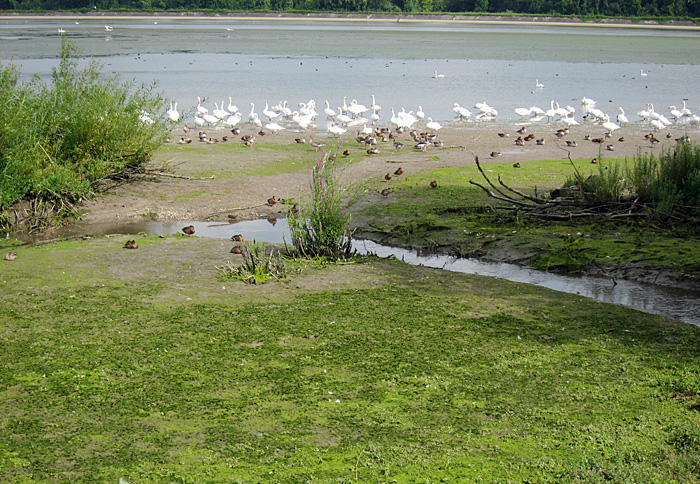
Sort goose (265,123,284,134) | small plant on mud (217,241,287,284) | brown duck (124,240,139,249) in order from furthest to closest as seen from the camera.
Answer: goose (265,123,284,134), brown duck (124,240,139,249), small plant on mud (217,241,287,284)

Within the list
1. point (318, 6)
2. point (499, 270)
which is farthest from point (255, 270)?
point (318, 6)

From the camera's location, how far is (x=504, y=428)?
15.0ft

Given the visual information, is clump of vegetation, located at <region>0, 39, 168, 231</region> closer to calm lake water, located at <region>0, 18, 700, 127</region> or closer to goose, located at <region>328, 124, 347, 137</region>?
goose, located at <region>328, 124, 347, 137</region>

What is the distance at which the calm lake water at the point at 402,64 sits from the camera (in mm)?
28984

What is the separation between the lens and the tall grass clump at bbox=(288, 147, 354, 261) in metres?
8.40

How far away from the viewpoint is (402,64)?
43.7m

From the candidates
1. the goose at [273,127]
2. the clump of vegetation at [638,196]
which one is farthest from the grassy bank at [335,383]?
the goose at [273,127]

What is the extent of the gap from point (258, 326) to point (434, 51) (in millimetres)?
49031

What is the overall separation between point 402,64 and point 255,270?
3769cm

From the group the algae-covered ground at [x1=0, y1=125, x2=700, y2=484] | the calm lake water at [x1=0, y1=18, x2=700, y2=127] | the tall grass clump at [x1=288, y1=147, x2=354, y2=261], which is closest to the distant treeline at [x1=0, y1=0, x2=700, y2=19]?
the calm lake water at [x1=0, y1=18, x2=700, y2=127]

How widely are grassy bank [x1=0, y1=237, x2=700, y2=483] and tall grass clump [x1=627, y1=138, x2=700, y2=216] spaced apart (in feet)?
9.75

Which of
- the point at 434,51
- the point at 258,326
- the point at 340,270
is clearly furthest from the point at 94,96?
the point at 434,51

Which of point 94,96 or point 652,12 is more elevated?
point 652,12

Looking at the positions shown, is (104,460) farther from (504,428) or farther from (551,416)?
(551,416)
